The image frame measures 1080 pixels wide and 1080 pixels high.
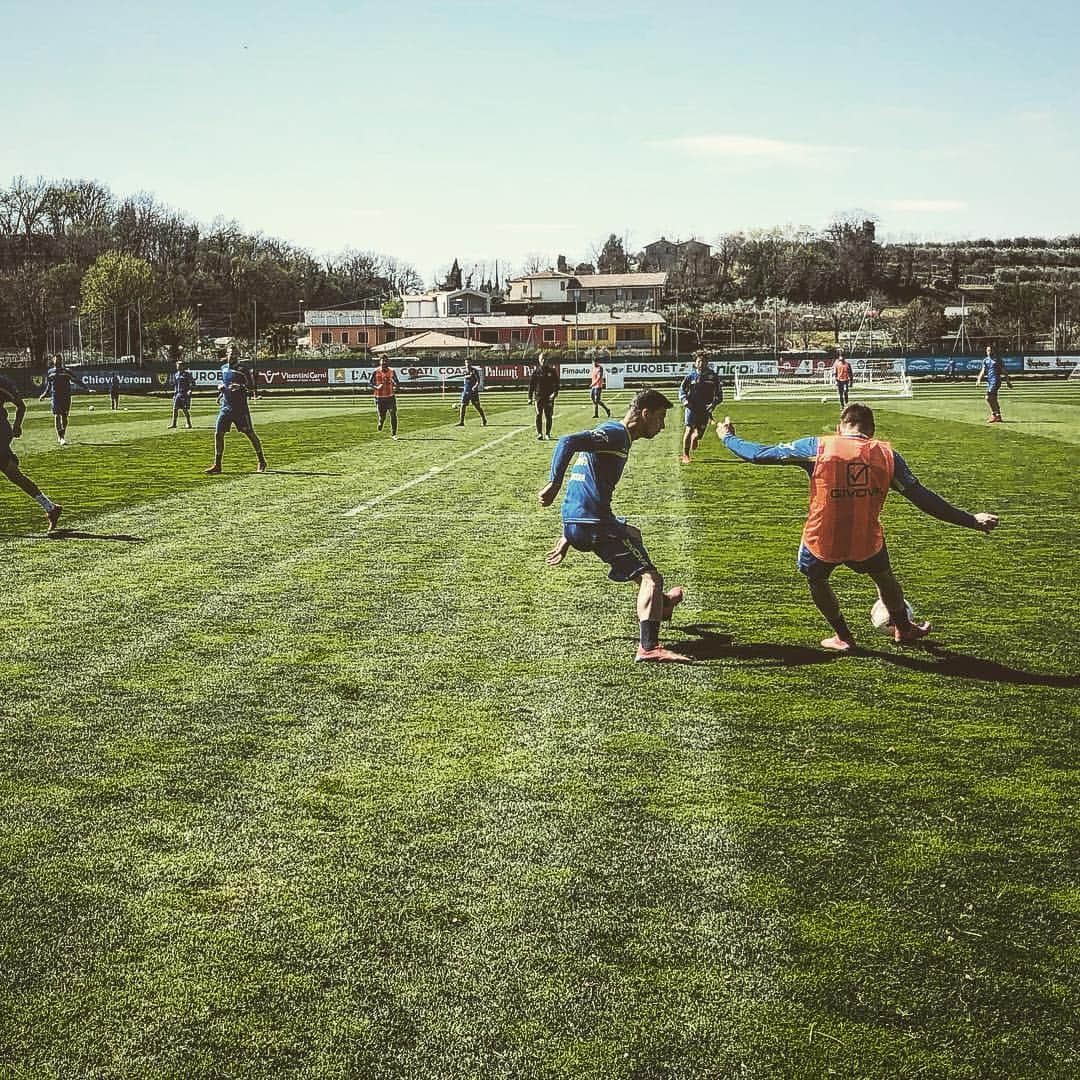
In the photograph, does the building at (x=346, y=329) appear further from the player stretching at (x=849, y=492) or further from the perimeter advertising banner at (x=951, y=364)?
the player stretching at (x=849, y=492)

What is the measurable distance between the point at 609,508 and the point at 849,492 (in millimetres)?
1599

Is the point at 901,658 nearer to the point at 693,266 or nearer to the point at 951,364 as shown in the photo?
the point at 951,364

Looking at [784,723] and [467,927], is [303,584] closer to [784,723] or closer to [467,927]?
[784,723]

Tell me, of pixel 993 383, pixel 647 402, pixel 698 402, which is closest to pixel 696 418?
pixel 698 402

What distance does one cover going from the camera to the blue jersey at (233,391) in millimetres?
19984

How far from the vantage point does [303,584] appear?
36.0 feet

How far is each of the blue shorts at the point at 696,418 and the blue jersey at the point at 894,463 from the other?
15.4 meters

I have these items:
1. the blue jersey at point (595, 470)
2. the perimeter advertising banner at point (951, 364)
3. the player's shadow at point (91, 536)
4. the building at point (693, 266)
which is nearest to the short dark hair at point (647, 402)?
the blue jersey at point (595, 470)

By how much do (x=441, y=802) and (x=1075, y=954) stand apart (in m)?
2.72

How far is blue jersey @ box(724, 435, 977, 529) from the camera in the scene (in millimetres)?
7828

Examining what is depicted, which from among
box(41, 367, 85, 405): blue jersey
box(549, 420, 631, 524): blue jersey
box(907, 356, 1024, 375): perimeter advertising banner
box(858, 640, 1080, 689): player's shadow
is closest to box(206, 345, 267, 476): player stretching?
box(41, 367, 85, 405): blue jersey

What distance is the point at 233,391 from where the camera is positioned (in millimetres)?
20047

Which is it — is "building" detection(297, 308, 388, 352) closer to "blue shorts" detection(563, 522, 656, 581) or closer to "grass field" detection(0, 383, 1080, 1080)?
"grass field" detection(0, 383, 1080, 1080)

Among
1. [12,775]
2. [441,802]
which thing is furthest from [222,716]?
[441,802]
